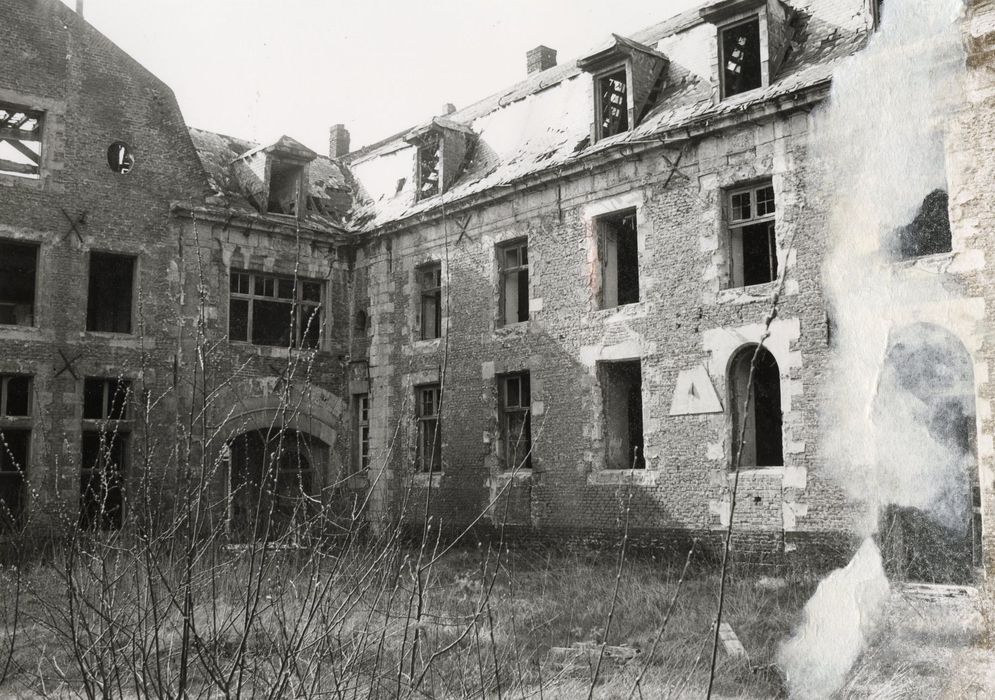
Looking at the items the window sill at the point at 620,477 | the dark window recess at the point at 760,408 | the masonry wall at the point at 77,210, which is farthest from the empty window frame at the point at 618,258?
the masonry wall at the point at 77,210

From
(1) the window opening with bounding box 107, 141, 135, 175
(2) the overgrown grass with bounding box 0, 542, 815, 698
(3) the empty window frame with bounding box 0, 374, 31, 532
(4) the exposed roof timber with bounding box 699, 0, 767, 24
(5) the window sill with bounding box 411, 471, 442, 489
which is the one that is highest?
(4) the exposed roof timber with bounding box 699, 0, 767, 24

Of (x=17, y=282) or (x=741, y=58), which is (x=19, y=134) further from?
(x=741, y=58)

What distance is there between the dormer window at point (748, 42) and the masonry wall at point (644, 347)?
1062 millimetres

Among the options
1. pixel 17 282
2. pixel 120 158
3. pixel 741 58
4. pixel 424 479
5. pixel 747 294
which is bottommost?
pixel 424 479

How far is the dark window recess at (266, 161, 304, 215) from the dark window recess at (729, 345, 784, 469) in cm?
1003

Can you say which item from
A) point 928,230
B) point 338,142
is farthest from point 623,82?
point 338,142

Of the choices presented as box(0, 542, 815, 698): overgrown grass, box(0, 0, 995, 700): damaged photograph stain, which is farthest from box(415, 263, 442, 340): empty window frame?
box(0, 542, 815, 698): overgrown grass

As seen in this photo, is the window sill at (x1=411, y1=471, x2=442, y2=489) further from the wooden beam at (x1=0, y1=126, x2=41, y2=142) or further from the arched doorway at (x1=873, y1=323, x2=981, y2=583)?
the wooden beam at (x1=0, y1=126, x2=41, y2=142)

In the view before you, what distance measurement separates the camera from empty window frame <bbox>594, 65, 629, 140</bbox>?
50.7 feet

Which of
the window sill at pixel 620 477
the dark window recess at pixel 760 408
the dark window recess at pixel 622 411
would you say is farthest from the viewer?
the dark window recess at pixel 622 411

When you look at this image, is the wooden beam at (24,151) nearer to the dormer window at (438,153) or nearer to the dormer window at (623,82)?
the dormer window at (438,153)

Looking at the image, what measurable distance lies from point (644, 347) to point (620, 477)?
1986mm

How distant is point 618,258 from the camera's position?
604 inches

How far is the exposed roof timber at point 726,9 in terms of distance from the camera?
13.5 metres
